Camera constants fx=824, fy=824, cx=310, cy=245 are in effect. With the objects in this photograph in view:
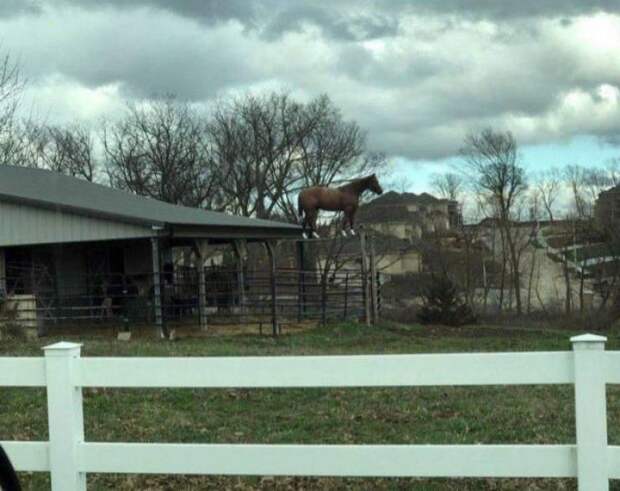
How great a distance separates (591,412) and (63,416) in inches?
118

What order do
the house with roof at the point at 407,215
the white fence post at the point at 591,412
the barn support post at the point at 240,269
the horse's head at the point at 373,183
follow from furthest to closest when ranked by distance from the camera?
the house with roof at the point at 407,215
the horse's head at the point at 373,183
the barn support post at the point at 240,269
the white fence post at the point at 591,412

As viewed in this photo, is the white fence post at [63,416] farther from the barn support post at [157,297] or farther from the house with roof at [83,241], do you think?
the barn support post at [157,297]

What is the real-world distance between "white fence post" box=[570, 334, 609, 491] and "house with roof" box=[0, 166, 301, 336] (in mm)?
16311

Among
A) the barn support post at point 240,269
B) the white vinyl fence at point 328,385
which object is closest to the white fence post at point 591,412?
the white vinyl fence at point 328,385

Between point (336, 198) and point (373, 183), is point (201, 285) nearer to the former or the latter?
point (336, 198)

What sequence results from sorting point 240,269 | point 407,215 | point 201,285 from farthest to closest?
point 407,215, point 240,269, point 201,285

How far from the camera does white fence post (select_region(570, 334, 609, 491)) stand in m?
4.27

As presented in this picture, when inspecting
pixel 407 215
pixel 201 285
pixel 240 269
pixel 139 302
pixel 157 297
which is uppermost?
pixel 407 215

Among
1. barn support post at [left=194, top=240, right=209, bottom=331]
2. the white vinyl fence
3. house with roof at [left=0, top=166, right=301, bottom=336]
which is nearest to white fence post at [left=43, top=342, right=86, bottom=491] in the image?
the white vinyl fence

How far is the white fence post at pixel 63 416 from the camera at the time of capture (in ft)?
16.1

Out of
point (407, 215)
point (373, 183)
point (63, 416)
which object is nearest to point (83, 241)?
point (373, 183)

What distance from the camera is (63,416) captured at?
4.90m

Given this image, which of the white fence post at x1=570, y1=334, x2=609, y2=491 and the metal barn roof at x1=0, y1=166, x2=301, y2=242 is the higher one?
the metal barn roof at x1=0, y1=166, x2=301, y2=242

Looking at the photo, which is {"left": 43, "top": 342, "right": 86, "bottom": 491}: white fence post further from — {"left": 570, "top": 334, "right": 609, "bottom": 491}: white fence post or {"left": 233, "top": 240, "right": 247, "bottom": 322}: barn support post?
{"left": 233, "top": 240, "right": 247, "bottom": 322}: barn support post
